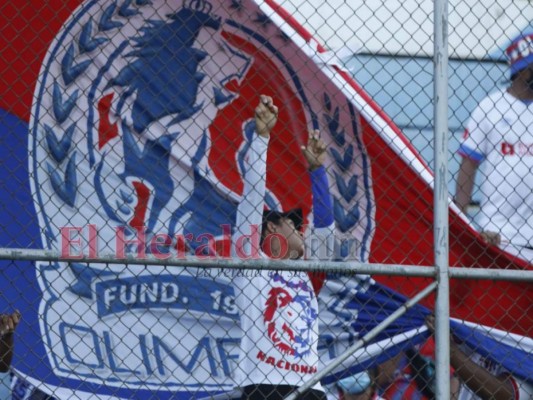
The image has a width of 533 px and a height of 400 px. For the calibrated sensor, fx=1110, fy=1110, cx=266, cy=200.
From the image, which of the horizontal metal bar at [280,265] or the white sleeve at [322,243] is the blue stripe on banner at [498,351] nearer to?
the horizontal metal bar at [280,265]

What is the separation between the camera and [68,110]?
14.8 feet

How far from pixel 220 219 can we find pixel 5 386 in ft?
3.57

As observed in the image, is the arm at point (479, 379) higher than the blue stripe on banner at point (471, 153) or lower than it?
lower

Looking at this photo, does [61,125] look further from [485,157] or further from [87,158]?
[485,157]

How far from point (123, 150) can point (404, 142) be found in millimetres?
1158

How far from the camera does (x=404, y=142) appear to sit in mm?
4598

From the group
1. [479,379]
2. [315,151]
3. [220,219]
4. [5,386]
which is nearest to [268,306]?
[220,219]

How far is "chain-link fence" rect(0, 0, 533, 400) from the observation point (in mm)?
4398

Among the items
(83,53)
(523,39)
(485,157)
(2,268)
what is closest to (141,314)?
(2,268)

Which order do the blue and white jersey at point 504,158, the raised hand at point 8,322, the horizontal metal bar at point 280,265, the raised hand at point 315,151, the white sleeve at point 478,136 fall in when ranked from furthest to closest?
the white sleeve at point 478,136 → the blue and white jersey at point 504,158 → the raised hand at point 315,151 → the raised hand at point 8,322 → the horizontal metal bar at point 280,265

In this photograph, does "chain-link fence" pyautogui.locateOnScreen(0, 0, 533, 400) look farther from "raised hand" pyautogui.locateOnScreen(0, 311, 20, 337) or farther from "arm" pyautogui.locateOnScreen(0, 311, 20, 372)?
"raised hand" pyautogui.locateOnScreen(0, 311, 20, 337)

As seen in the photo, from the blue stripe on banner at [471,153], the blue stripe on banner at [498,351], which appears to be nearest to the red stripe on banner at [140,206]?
the blue stripe on banner at [498,351]

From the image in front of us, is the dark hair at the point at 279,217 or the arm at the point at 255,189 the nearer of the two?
the arm at the point at 255,189

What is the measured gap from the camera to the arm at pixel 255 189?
4.36m
